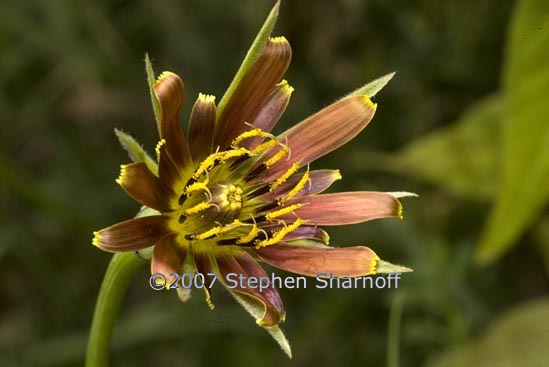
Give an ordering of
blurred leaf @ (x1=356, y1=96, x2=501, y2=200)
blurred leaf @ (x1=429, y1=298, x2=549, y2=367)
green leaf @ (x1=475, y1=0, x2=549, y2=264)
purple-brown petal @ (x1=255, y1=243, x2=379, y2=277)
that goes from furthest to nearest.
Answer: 1. blurred leaf @ (x1=356, y1=96, x2=501, y2=200)
2. blurred leaf @ (x1=429, y1=298, x2=549, y2=367)
3. green leaf @ (x1=475, y1=0, x2=549, y2=264)
4. purple-brown petal @ (x1=255, y1=243, x2=379, y2=277)

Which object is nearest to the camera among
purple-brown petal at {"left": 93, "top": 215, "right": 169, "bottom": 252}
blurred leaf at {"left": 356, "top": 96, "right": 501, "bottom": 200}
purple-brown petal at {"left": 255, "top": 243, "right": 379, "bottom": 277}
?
purple-brown petal at {"left": 93, "top": 215, "right": 169, "bottom": 252}

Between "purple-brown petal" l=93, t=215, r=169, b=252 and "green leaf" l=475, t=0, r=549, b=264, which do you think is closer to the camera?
"purple-brown petal" l=93, t=215, r=169, b=252

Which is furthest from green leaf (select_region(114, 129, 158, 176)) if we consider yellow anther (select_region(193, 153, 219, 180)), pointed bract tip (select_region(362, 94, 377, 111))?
pointed bract tip (select_region(362, 94, 377, 111))

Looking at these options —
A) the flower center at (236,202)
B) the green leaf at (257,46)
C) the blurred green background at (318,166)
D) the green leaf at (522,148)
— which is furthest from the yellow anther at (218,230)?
the blurred green background at (318,166)

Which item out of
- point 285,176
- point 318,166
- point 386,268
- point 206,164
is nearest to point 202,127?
point 206,164

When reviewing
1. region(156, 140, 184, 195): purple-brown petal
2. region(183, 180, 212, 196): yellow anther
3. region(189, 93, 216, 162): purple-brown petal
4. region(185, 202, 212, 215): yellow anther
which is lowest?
region(185, 202, 212, 215): yellow anther

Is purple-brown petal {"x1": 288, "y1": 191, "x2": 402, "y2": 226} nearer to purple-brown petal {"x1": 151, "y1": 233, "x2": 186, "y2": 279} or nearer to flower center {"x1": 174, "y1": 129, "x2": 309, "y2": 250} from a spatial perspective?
flower center {"x1": 174, "y1": 129, "x2": 309, "y2": 250}

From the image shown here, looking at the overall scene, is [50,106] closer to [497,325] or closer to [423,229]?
[423,229]
